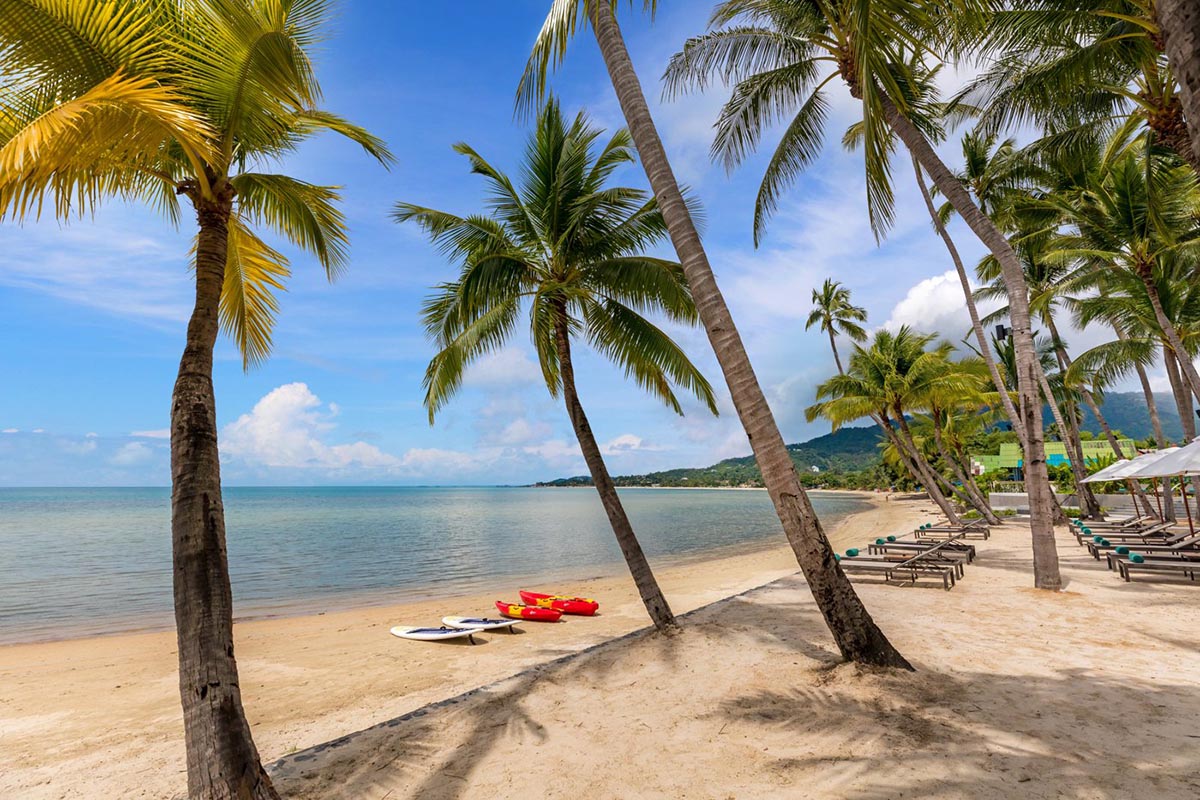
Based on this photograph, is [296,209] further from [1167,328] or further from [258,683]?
[1167,328]

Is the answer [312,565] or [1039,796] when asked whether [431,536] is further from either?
[1039,796]

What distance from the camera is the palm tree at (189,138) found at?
3.20 m

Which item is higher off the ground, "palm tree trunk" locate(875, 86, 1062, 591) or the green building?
"palm tree trunk" locate(875, 86, 1062, 591)

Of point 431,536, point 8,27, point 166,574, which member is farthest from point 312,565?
point 8,27

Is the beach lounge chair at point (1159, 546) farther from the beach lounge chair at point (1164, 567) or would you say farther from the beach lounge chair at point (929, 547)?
the beach lounge chair at point (929, 547)

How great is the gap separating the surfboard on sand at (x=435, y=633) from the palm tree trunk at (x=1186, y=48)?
11.4 metres

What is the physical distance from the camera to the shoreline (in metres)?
5.60

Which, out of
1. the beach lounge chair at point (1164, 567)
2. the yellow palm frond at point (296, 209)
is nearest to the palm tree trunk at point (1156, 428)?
the beach lounge chair at point (1164, 567)

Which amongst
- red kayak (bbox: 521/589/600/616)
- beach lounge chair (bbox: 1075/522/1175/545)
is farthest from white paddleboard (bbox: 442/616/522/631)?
beach lounge chair (bbox: 1075/522/1175/545)

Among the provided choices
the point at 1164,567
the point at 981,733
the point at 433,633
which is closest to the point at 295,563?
the point at 433,633

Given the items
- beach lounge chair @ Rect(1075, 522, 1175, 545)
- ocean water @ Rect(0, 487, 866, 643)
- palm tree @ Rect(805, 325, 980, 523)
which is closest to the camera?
beach lounge chair @ Rect(1075, 522, 1175, 545)

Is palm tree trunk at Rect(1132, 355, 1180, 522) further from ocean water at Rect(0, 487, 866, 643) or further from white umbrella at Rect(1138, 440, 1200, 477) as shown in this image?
ocean water at Rect(0, 487, 866, 643)

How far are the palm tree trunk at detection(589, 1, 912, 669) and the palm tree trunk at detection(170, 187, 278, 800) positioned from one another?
414 cm

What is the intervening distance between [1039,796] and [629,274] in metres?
7.47
